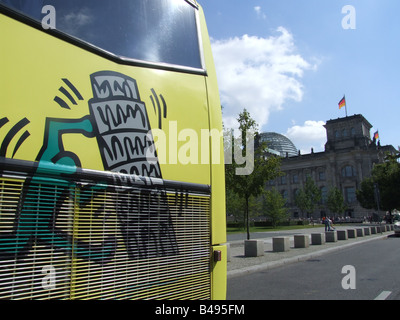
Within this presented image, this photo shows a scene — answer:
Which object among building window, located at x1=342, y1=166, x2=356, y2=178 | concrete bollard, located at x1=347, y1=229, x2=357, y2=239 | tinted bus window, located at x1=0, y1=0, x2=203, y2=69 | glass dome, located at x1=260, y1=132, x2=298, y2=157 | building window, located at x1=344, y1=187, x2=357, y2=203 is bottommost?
concrete bollard, located at x1=347, y1=229, x2=357, y2=239

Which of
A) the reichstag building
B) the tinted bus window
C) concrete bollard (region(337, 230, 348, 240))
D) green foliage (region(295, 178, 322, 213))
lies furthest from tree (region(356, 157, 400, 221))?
the tinted bus window

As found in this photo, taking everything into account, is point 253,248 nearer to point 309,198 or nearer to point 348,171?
point 309,198

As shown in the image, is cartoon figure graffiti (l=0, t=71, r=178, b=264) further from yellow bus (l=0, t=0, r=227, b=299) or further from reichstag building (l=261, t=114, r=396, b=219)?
reichstag building (l=261, t=114, r=396, b=219)

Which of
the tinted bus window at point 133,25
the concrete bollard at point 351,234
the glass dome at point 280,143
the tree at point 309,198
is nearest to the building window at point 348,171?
the tree at point 309,198

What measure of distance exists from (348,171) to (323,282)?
8744 cm

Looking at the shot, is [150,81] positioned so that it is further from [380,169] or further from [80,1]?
[380,169]

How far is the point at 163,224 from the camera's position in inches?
116

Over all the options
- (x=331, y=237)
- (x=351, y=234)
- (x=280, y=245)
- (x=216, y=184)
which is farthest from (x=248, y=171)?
(x=216, y=184)

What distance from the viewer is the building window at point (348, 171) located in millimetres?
86188

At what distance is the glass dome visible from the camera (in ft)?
403

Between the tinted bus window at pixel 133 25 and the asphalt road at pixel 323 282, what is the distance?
525 cm

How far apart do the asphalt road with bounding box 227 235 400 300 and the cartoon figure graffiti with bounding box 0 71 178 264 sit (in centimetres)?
472

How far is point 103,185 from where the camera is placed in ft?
8.25

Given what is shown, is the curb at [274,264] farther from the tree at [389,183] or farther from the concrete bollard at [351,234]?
the tree at [389,183]
